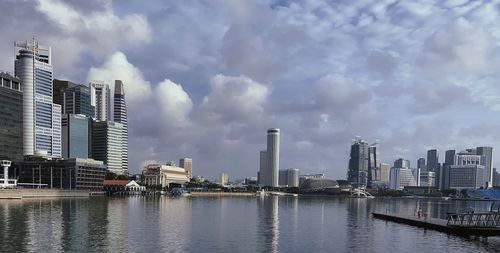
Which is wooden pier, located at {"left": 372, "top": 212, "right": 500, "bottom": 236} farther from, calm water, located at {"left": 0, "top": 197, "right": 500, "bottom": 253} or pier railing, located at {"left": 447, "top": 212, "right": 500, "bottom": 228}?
calm water, located at {"left": 0, "top": 197, "right": 500, "bottom": 253}

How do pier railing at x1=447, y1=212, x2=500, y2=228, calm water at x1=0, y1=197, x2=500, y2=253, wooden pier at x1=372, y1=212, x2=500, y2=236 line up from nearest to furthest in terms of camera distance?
1. calm water at x1=0, y1=197, x2=500, y2=253
2. wooden pier at x1=372, y1=212, x2=500, y2=236
3. pier railing at x1=447, y1=212, x2=500, y2=228

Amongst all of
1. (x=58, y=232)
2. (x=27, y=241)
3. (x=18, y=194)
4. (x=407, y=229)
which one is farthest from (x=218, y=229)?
(x=18, y=194)

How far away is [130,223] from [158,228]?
10.3 m

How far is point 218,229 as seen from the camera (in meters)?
80.2

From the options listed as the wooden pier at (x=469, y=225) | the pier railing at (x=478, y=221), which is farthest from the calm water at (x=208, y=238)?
the pier railing at (x=478, y=221)

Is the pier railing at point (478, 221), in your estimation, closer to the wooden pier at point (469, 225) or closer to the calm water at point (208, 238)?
the wooden pier at point (469, 225)

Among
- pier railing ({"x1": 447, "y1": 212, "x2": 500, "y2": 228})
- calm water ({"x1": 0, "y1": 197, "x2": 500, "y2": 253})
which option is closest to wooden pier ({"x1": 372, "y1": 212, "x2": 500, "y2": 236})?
pier railing ({"x1": 447, "y1": 212, "x2": 500, "y2": 228})

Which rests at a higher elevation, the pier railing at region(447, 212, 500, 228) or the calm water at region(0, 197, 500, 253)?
the pier railing at region(447, 212, 500, 228)

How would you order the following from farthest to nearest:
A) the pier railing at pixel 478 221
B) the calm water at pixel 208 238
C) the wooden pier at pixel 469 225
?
the pier railing at pixel 478 221 → the wooden pier at pixel 469 225 → the calm water at pixel 208 238

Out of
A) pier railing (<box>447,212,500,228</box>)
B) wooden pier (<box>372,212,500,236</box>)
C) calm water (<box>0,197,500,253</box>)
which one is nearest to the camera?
calm water (<box>0,197,500,253</box>)

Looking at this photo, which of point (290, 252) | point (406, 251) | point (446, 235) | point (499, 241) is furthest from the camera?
point (446, 235)

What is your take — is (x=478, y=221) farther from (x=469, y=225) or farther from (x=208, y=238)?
(x=208, y=238)

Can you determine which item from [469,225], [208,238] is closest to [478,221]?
[469,225]

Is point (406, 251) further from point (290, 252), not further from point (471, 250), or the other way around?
point (290, 252)
